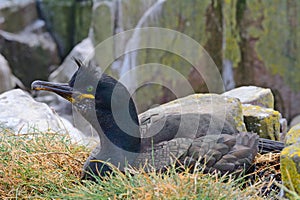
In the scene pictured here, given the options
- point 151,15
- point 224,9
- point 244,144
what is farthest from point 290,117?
point 244,144

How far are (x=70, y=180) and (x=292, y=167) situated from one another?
1.15m

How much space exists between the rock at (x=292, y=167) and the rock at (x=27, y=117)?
163cm

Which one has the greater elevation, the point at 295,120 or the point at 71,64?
the point at 295,120

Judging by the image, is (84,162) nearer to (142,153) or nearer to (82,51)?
(142,153)

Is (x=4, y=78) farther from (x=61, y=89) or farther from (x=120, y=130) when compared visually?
(x=120, y=130)

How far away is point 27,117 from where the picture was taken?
3.96 m

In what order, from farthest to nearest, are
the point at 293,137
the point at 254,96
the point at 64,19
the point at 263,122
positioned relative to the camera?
the point at 64,19
the point at 254,96
the point at 263,122
the point at 293,137

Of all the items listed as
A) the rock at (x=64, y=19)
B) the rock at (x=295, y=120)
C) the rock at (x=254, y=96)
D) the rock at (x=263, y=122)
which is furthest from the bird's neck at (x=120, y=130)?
the rock at (x=64, y=19)

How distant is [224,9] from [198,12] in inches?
15.3

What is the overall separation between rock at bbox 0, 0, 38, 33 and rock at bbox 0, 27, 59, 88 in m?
0.20

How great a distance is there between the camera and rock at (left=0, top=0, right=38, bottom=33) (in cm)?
1272

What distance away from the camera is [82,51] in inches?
395

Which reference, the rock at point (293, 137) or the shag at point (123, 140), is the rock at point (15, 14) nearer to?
the shag at point (123, 140)

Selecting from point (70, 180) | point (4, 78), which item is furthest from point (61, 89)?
point (4, 78)
